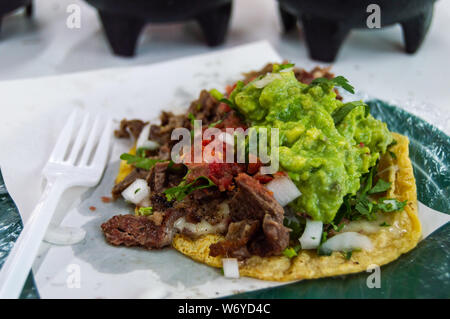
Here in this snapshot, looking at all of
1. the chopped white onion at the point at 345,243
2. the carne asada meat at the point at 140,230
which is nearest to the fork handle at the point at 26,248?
the carne asada meat at the point at 140,230

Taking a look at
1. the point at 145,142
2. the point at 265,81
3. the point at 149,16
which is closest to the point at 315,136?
the point at 265,81

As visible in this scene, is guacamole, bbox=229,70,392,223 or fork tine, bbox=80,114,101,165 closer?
guacamole, bbox=229,70,392,223

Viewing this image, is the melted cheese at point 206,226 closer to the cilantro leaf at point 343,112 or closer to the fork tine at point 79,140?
the cilantro leaf at point 343,112

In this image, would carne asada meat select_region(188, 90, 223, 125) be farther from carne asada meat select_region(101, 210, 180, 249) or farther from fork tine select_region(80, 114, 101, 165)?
carne asada meat select_region(101, 210, 180, 249)

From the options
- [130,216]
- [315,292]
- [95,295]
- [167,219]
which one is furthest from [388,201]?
[95,295]

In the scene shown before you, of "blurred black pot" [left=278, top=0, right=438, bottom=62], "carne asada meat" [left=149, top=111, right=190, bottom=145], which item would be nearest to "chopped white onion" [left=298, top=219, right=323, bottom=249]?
"carne asada meat" [left=149, top=111, right=190, bottom=145]
